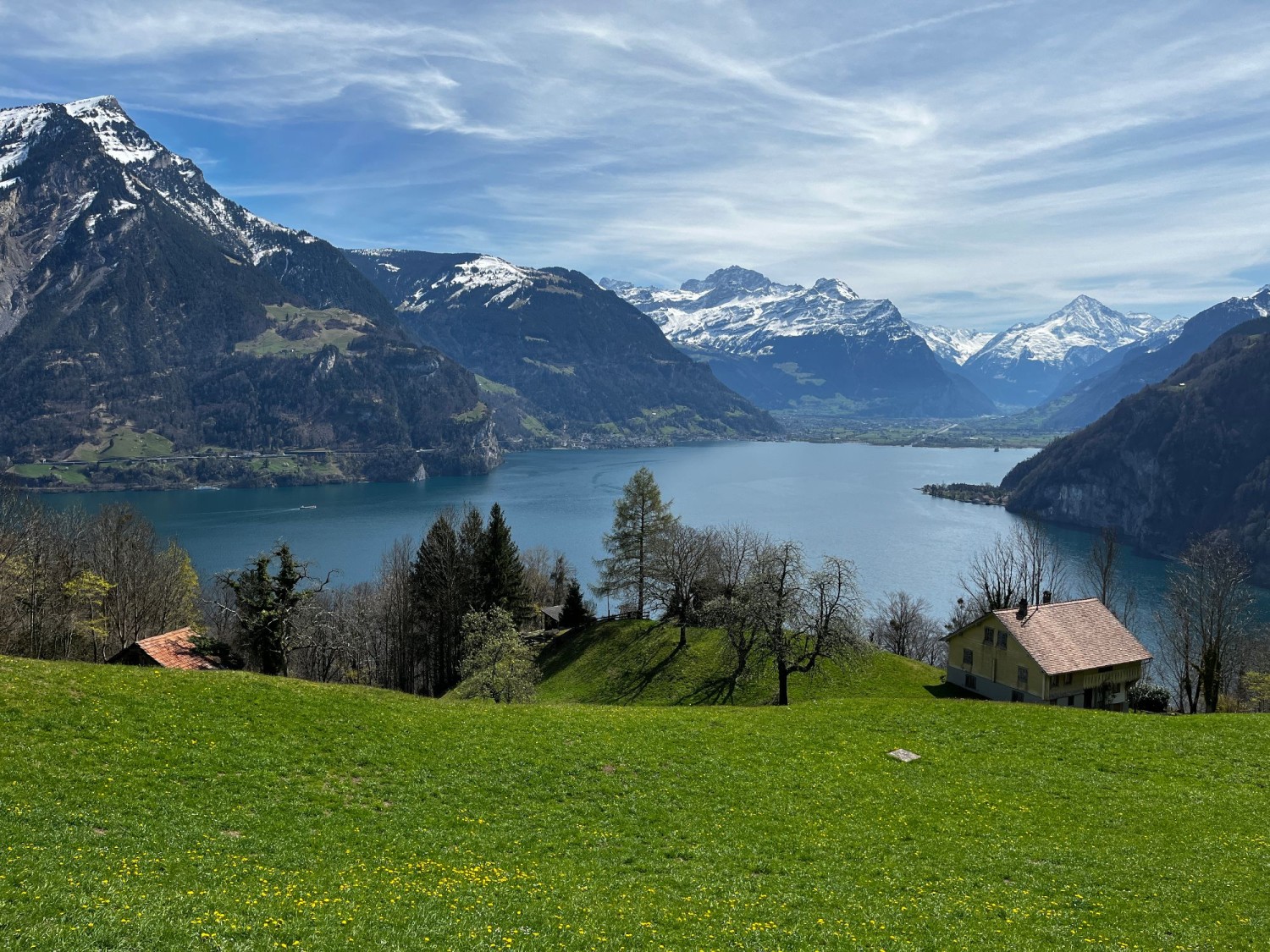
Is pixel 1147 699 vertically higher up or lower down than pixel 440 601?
lower down

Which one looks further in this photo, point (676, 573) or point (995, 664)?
point (676, 573)

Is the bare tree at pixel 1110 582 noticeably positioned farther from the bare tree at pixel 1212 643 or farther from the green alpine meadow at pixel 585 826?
the green alpine meadow at pixel 585 826

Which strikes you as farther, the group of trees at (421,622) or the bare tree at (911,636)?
the bare tree at (911,636)

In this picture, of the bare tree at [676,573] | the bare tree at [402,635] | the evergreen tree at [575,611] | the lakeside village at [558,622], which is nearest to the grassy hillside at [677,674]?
the lakeside village at [558,622]

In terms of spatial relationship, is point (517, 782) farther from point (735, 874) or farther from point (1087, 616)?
point (1087, 616)

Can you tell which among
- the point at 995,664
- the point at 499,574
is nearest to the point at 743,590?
the point at 995,664

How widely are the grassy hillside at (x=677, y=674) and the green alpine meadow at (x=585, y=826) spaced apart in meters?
25.6

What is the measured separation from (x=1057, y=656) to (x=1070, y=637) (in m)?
3.07

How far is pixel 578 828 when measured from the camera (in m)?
23.7

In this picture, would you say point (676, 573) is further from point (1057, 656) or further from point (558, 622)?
point (1057, 656)

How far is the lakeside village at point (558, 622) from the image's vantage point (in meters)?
55.8

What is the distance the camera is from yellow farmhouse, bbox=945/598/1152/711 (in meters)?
55.2

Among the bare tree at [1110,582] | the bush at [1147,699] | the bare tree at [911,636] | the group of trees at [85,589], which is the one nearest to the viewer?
the bush at [1147,699]

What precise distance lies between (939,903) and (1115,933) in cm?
394
